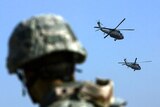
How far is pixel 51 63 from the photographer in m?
5.39

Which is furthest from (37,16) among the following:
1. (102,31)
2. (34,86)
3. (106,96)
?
(102,31)

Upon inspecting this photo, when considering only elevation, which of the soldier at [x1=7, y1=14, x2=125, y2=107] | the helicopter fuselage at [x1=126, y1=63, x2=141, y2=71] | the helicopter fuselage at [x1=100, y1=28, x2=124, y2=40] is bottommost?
the soldier at [x1=7, y1=14, x2=125, y2=107]

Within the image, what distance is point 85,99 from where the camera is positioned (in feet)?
16.7

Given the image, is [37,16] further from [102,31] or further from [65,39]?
[102,31]

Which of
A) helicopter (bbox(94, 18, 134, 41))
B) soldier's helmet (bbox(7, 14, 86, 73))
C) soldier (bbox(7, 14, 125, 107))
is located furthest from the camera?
helicopter (bbox(94, 18, 134, 41))

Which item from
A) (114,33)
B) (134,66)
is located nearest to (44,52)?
(114,33)

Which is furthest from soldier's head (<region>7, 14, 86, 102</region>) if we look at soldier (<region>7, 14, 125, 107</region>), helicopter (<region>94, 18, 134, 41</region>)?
helicopter (<region>94, 18, 134, 41</region>)

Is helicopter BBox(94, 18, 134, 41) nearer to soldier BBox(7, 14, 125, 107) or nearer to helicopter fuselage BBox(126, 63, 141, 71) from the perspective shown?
helicopter fuselage BBox(126, 63, 141, 71)

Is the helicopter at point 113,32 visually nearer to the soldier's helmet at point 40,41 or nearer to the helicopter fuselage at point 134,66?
the helicopter fuselage at point 134,66

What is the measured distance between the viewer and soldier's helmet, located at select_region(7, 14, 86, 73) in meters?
5.30

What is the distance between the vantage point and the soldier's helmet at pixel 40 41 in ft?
17.4

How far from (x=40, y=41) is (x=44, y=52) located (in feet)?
0.42

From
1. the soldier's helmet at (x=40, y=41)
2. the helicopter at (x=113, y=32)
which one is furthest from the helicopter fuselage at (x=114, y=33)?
the soldier's helmet at (x=40, y=41)

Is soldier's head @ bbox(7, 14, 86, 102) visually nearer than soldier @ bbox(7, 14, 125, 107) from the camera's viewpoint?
No
